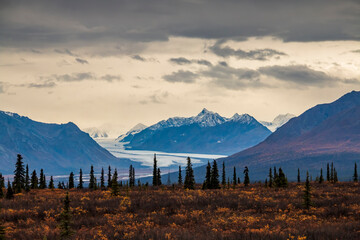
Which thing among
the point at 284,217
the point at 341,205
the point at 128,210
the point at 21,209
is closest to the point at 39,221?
the point at 21,209

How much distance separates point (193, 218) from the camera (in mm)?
43469

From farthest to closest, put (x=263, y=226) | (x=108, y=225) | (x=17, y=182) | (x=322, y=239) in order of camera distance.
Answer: (x=17, y=182)
(x=108, y=225)
(x=263, y=226)
(x=322, y=239)

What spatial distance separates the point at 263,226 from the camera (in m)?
37.3

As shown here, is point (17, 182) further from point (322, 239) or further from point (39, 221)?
point (322, 239)

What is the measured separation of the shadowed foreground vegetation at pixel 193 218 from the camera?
33.8 m

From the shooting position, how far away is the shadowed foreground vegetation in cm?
3375

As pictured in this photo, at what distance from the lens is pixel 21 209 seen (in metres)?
49.2

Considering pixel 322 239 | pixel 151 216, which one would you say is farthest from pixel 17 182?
pixel 322 239

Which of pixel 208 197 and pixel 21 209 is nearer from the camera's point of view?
pixel 21 209

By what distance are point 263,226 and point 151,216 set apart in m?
13.0

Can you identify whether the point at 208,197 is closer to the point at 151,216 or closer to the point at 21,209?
the point at 151,216

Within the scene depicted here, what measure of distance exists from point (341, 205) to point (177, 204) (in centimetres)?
1942

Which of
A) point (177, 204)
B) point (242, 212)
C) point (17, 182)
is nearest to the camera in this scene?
point (242, 212)

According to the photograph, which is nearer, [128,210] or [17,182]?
[128,210]
